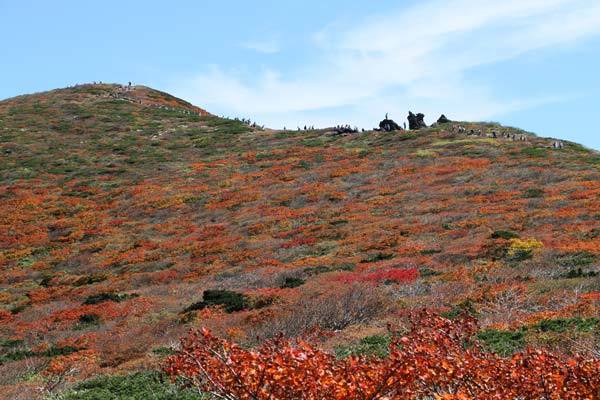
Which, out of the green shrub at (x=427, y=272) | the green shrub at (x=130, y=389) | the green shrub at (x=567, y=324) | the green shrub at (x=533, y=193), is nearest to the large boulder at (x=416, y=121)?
the green shrub at (x=533, y=193)

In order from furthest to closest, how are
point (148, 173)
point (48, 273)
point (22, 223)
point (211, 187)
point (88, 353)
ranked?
point (148, 173)
point (211, 187)
point (22, 223)
point (48, 273)
point (88, 353)

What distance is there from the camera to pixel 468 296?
17.1 meters

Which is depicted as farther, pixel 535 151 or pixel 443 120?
pixel 443 120

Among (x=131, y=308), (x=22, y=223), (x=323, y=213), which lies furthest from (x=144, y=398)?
(x=22, y=223)

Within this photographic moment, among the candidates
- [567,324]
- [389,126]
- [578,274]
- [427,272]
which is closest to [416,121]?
[389,126]

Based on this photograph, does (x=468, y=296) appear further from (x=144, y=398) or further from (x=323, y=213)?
(x=323, y=213)

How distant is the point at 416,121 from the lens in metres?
61.2

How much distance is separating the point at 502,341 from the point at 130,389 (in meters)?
7.25

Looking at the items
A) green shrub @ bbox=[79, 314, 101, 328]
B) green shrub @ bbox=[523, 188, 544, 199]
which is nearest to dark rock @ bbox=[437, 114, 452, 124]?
green shrub @ bbox=[523, 188, 544, 199]

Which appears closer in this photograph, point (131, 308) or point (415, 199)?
point (131, 308)

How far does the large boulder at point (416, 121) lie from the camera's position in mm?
60844

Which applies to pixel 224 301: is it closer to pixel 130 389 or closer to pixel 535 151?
pixel 130 389

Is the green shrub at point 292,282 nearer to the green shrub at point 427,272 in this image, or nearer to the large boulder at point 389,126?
the green shrub at point 427,272

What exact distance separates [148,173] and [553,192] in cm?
3400
